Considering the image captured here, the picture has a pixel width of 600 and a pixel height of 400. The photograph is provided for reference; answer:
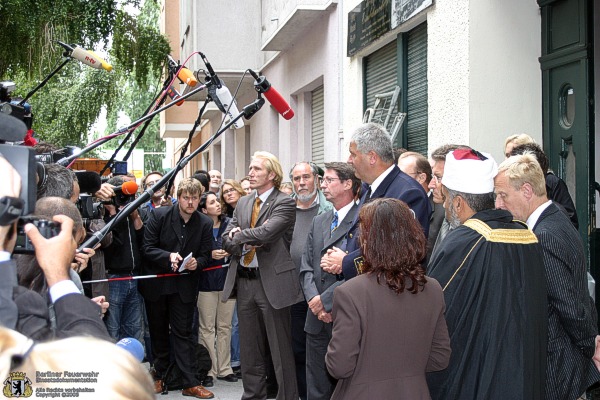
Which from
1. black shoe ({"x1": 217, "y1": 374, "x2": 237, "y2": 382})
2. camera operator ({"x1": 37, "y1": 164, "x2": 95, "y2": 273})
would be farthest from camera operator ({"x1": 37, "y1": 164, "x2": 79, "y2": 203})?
black shoe ({"x1": 217, "y1": 374, "x2": 237, "y2": 382})

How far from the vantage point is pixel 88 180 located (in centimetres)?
490

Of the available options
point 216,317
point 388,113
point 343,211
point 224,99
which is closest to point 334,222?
point 343,211

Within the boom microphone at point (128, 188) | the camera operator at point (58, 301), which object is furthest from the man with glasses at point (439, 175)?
the camera operator at point (58, 301)

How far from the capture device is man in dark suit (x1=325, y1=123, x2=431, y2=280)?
18.3 ft

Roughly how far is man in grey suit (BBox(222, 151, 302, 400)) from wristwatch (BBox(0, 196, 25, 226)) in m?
5.31

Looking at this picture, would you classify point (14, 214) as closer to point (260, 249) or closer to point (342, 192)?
point (342, 192)

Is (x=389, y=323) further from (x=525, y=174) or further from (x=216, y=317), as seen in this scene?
(x=216, y=317)

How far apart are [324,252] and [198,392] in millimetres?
2749

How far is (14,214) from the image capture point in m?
1.96

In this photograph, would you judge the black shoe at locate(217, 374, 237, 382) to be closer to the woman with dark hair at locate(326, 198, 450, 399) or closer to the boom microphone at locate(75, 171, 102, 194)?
the boom microphone at locate(75, 171, 102, 194)

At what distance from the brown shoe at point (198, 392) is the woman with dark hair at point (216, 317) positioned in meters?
0.47

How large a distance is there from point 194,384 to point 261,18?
35.2ft

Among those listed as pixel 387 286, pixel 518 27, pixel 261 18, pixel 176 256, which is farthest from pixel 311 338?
pixel 261 18

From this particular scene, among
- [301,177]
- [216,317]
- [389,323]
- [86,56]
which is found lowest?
[216,317]
